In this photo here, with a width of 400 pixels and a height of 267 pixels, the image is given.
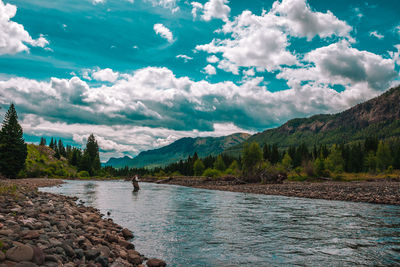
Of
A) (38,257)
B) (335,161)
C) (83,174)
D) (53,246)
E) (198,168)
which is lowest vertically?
(83,174)

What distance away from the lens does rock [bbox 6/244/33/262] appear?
23.2ft

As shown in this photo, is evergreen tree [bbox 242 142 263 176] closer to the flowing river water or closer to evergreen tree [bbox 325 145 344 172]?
evergreen tree [bbox 325 145 344 172]

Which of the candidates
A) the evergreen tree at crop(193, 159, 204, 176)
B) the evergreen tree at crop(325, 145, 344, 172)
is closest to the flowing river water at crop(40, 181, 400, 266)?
the evergreen tree at crop(325, 145, 344, 172)

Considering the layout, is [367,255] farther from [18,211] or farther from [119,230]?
[18,211]

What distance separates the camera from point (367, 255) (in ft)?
40.6

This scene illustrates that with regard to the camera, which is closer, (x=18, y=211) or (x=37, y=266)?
(x=37, y=266)

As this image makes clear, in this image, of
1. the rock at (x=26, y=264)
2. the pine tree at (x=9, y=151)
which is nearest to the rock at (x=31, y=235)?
the rock at (x=26, y=264)

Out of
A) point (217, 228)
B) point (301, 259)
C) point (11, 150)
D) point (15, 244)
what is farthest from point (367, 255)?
point (11, 150)

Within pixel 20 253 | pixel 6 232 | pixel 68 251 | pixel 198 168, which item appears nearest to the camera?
pixel 20 253

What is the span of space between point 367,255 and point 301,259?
329 centimetres

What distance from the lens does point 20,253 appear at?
24.0 ft

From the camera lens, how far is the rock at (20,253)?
23.2 ft

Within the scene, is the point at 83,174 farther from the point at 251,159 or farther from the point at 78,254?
the point at 78,254

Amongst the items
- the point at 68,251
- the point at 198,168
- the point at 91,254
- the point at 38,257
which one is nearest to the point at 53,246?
the point at 68,251
